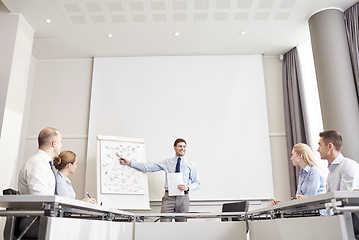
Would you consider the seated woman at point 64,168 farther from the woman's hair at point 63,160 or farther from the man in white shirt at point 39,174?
the man in white shirt at point 39,174

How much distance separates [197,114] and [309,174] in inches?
88.6

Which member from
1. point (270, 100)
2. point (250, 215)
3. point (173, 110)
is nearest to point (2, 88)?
point (173, 110)

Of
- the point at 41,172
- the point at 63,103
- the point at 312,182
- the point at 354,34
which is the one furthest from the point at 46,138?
the point at 354,34

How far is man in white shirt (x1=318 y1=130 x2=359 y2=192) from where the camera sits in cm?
238

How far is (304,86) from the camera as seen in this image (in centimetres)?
486

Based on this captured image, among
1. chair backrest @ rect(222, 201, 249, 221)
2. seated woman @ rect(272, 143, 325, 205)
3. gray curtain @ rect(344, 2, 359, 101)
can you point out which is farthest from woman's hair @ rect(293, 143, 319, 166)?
gray curtain @ rect(344, 2, 359, 101)

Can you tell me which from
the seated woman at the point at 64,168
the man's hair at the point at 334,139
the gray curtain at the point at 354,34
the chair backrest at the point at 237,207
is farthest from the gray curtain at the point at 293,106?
the seated woman at the point at 64,168

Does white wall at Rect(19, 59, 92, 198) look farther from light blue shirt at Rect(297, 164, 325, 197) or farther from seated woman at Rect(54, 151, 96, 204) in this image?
light blue shirt at Rect(297, 164, 325, 197)

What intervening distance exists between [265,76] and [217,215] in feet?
10.3

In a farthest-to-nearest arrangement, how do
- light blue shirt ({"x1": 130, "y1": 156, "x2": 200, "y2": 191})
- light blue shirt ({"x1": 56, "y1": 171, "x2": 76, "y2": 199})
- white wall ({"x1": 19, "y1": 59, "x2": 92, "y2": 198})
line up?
white wall ({"x1": 19, "y1": 59, "x2": 92, "y2": 198}) < light blue shirt ({"x1": 130, "y1": 156, "x2": 200, "y2": 191}) < light blue shirt ({"x1": 56, "y1": 171, "x2": 76, "y2": 199})

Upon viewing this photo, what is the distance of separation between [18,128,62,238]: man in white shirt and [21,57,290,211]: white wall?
2.55 metres

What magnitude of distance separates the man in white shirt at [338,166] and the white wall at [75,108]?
7.52 feet

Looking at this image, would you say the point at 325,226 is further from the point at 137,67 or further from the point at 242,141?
the point at 137,67

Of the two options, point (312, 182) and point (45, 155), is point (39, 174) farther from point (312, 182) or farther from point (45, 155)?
point (312, 182)
